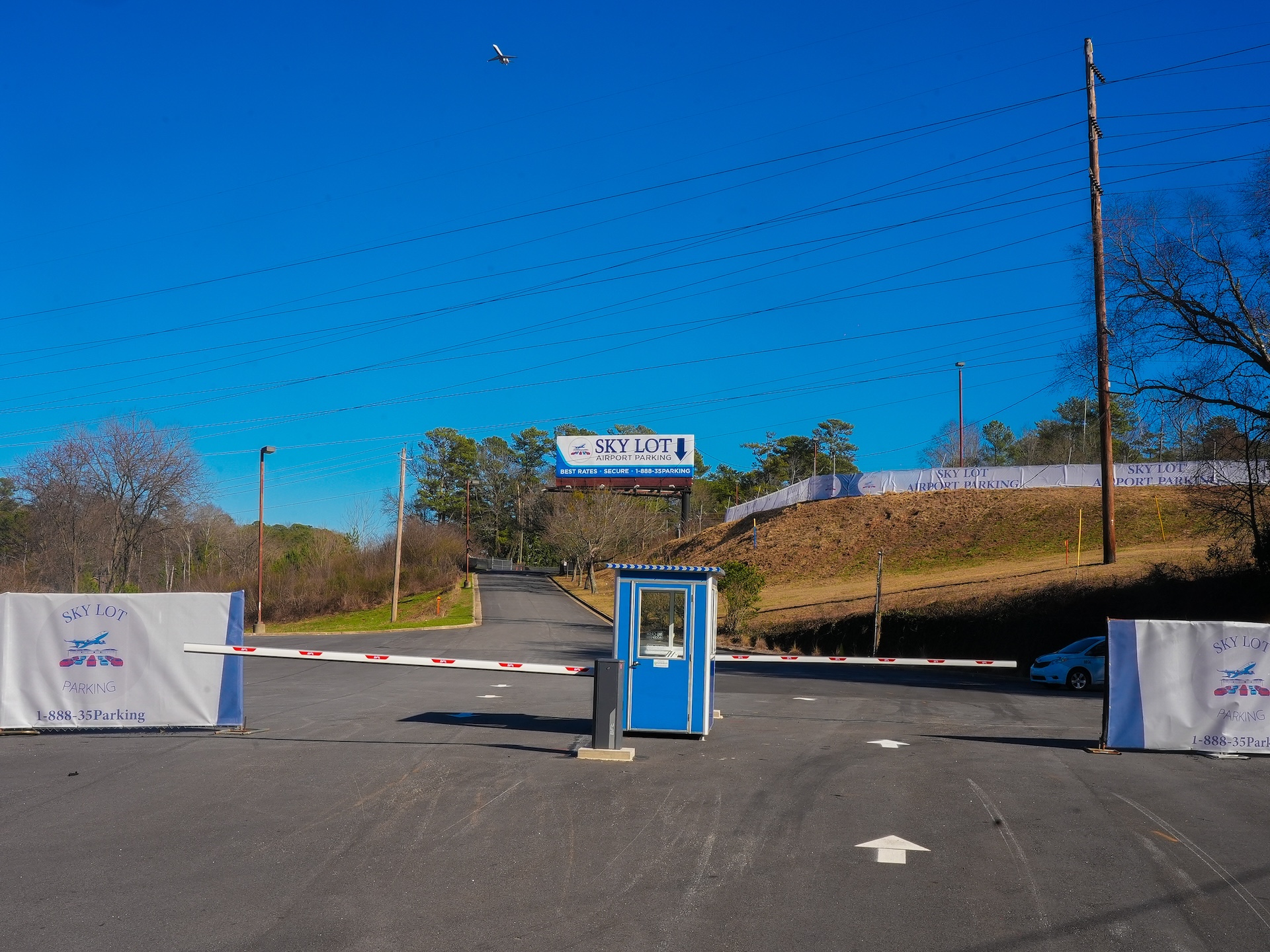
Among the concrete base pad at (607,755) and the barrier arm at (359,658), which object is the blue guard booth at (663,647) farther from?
the concrete base pad at (607,755)

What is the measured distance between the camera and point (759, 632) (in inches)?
1599

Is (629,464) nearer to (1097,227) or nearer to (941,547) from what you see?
(941,547)

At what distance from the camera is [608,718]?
12.0 m

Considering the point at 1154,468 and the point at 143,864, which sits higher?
the point at 1154,468

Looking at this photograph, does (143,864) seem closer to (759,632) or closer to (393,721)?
(393,721)

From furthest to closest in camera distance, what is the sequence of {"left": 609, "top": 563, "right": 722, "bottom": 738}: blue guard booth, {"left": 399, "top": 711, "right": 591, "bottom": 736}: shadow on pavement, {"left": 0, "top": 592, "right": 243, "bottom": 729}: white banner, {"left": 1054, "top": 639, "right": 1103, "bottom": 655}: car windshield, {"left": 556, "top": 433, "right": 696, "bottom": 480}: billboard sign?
1. {"left": 556, "top": 433, "right": 696, "bottom": 480}: billboard sign
2. {"left": 1054, "top": 639, "right": 1103, "bottom": 655}: car windshield
3. {"left": 399, "top": 711, "right": 591, "bottom": 736}: shadow on pavement
4. {"left": 609, "top": 563, "right": 722, "bottom": 738}: blue guard booth
5. {"left": 0, "top": 592, "right": 243, "bottom": 729}: white banner

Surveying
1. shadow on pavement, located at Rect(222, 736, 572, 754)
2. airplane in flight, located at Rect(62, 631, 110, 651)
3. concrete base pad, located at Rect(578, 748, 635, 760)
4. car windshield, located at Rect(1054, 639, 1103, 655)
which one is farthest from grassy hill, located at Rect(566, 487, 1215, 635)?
airplane in flight, located at Rect(62, 631, 110, 651)

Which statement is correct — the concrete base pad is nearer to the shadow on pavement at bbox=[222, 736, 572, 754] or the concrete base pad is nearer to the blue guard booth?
the shadow on pavement at bbox=[222, 736, 572, 754]

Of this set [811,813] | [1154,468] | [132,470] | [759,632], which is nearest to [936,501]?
[1154,468]

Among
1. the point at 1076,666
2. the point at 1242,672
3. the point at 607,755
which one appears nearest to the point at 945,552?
the point at 1076,666

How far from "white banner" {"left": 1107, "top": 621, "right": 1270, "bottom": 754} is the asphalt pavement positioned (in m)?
0.44

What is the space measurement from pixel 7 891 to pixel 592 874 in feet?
12.8

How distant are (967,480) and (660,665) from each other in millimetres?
54864

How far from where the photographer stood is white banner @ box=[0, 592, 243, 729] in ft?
Answer: 42.2
